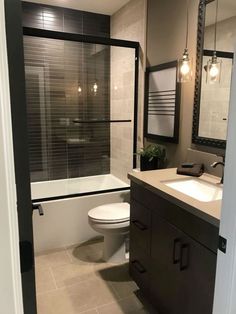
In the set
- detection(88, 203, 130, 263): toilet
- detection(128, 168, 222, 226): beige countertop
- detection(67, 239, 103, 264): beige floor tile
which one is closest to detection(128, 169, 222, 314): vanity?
detection(128, 168, 222, 226): beige countertop

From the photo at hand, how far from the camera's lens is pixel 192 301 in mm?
1357

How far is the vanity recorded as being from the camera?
1261mm

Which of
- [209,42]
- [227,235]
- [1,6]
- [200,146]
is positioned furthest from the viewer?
[200,146]

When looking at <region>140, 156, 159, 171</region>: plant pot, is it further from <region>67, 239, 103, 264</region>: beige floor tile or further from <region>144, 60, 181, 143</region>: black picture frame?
<region>67, 239, 103, 264</region>: beige floor tile

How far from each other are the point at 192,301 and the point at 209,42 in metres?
1.73

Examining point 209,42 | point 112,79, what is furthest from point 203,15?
point 112,79

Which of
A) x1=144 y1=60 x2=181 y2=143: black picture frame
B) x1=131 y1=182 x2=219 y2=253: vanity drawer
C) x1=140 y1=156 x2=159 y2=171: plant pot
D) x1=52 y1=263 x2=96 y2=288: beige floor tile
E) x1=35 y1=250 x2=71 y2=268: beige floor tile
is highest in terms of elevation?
x1=144 y1=60 x2=181 y2=143: black picture frame

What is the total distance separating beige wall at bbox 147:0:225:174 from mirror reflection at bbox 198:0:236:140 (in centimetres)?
13

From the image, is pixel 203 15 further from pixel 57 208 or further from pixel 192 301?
pixel 57 208

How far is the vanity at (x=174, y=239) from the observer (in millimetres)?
1261

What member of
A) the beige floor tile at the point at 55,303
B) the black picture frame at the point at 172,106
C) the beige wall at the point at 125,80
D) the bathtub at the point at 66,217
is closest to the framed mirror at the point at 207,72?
the black picture frame at the point at 172,106

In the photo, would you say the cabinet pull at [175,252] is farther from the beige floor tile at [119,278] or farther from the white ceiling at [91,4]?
the white ceiling at [91,4]

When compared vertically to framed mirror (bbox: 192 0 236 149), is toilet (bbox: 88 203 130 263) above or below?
below

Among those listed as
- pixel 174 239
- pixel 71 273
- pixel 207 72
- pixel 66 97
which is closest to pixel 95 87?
pixel 66 97
